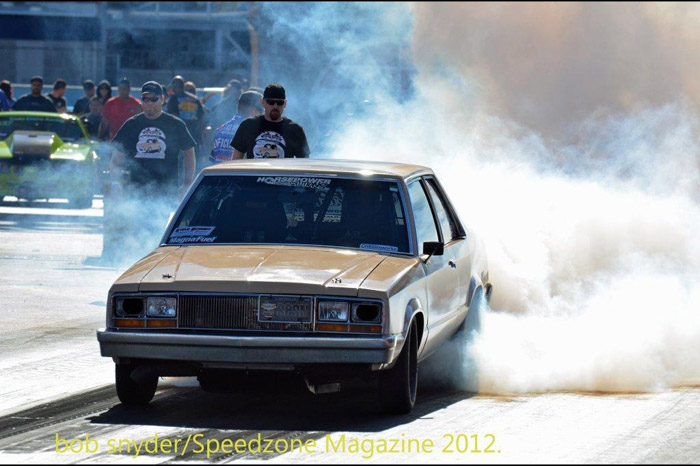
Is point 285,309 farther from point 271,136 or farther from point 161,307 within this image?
point 271,136

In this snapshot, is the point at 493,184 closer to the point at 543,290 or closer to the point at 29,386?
the point at 543,290

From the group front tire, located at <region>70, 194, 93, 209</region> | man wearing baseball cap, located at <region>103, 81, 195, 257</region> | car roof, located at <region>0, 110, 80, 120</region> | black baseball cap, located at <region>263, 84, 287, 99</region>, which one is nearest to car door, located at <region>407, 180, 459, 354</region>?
black baseball cap, located at <region>263, 84, 287, 99</region>

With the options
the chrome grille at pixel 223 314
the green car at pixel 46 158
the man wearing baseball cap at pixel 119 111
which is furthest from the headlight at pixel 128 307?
the green car at pixel 46 158

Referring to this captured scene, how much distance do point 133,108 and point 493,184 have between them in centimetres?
709

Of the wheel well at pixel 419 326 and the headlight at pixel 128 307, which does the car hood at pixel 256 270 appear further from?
the wheel well at pixel 419 326

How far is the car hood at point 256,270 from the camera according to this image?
25.4ft

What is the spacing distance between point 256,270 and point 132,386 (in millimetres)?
947

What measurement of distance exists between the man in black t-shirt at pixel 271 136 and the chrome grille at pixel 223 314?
372 centimetres

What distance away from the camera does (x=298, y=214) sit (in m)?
8.85

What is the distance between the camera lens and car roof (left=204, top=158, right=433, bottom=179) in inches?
356

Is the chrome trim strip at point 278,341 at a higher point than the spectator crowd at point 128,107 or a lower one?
lower

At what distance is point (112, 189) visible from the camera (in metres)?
15.0

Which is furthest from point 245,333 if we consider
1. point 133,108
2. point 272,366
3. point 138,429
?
point 133,108

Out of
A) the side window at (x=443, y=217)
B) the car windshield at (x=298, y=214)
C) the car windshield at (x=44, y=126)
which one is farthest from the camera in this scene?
the car windshield at (x=44, y=126)
